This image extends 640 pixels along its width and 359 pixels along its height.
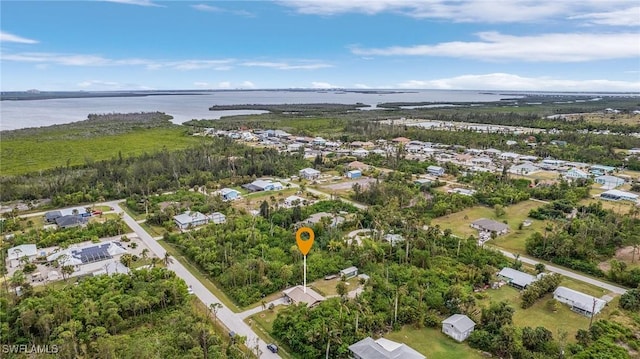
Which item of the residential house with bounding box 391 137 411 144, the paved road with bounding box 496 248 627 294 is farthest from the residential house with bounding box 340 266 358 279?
the residential house with bounding box 391 137 411 144

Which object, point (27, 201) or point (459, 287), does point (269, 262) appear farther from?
point (27, 201)

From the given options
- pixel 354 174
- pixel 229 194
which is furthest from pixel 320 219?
pixel 354 174

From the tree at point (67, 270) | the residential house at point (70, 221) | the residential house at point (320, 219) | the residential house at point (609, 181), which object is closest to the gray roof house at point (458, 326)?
the residential house at point (320, 219)

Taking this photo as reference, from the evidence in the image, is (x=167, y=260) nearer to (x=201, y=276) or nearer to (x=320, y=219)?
(x=201, y=276)

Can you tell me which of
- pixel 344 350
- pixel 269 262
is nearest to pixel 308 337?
pixel 344 350

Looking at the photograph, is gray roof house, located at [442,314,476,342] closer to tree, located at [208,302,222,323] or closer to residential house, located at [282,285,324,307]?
residential house, located at [282,285,324,307]

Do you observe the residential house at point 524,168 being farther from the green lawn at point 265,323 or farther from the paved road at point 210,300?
the paved road at point 210,300
